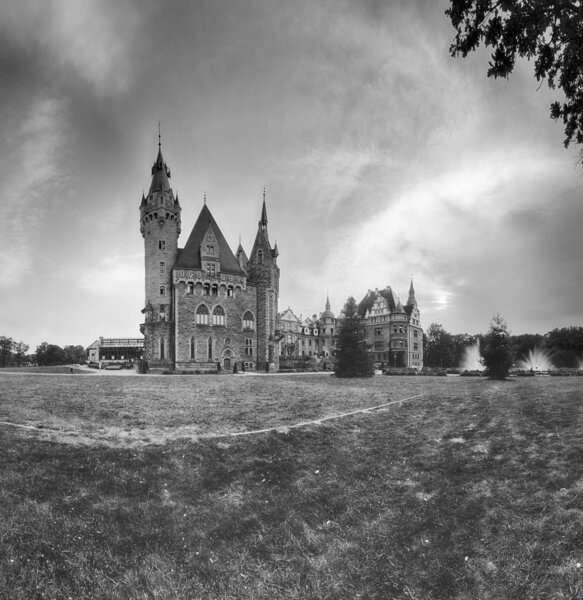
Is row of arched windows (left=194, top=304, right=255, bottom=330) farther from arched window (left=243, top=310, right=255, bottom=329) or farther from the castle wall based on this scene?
arched window (left=243, top=310, right=255, bottom=329)

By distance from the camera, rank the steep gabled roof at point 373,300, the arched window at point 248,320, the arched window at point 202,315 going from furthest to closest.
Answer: the steep gabled roof at point 373,300 → the arched window at point 248,320 → the arched window at point 202,315

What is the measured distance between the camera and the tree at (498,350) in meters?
32.1

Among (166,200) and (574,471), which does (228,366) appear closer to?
(166,200)

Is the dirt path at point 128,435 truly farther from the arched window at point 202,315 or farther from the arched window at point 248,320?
the arched window at point 248,320

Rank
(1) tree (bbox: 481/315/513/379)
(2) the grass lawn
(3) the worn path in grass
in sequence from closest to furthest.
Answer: (2) the grass lawn, (3) the worn path in grass, (1) tree (bbox: 481/315/513/379)

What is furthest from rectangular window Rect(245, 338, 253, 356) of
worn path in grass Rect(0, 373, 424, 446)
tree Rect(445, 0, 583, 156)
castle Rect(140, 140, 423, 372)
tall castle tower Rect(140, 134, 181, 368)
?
tree Rect(445, 0, 583, 156)

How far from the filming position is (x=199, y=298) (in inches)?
2160

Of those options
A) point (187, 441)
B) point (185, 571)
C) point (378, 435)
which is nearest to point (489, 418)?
point (378, 435)

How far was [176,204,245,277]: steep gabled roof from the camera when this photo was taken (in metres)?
55.7

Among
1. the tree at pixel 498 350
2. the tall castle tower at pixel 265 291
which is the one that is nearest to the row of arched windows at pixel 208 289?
the tall castle tower at pixel 265 291

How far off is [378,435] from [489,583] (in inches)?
246

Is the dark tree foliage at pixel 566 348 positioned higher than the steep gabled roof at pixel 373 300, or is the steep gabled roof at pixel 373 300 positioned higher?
the steep gabled roof at pixel 373 300

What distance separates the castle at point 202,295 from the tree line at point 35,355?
179ft

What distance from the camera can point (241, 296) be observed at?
2286 inches
